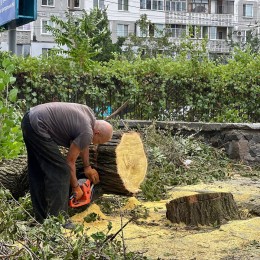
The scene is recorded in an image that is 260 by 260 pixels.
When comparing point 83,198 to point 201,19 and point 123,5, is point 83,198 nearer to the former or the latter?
point 123,5

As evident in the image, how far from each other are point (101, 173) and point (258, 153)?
19.6 feet

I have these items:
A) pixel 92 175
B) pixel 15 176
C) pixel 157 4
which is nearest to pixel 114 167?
pixel 92 175

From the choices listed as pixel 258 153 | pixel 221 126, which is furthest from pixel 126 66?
pixel 258 153

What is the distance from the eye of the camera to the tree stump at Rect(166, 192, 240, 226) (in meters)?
6.54

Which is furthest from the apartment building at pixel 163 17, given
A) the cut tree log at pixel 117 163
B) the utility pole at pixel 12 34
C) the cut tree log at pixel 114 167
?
the cut tree log at pixel 117 163

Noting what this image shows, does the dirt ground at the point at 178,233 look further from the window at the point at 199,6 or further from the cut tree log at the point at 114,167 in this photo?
the window at the point at 199,6

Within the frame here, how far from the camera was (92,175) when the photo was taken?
22.2 ft

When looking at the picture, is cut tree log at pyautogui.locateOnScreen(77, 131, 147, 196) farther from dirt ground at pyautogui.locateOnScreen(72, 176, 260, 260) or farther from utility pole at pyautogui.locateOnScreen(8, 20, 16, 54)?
utility pole at pyautogui.locateOnScreen(8, 20, 16, 54)

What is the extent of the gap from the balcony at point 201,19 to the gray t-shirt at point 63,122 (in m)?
55.1

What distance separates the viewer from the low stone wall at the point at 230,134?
12055 mm

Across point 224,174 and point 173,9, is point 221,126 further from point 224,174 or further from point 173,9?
point 173,9

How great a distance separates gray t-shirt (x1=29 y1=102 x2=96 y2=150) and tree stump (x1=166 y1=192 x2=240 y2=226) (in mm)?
1220

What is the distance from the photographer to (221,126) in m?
12.2

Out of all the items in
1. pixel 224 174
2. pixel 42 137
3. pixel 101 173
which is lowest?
pixel 224 174
